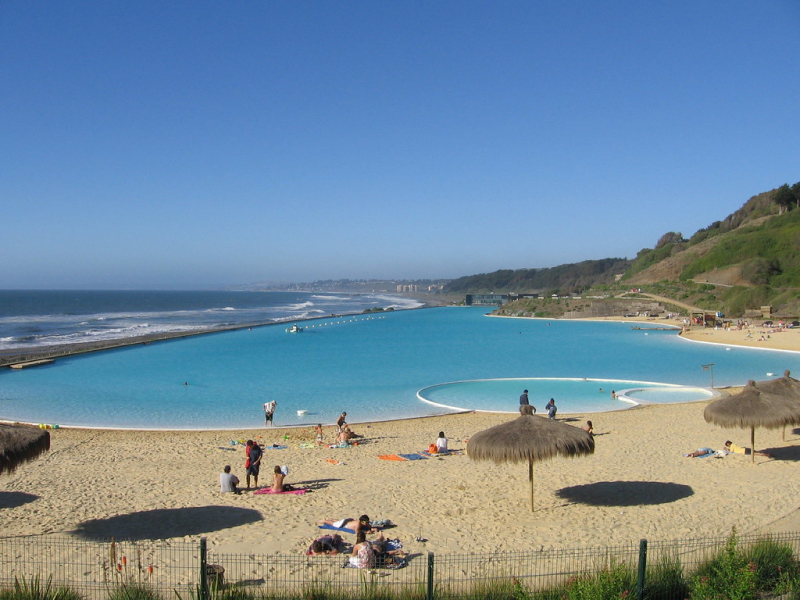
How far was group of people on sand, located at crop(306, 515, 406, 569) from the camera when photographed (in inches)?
265

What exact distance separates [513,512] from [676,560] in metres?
3.24

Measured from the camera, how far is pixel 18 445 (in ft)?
26.3

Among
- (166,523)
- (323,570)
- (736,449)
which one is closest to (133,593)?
(323,570)

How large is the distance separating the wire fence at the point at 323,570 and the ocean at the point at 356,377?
948 cm

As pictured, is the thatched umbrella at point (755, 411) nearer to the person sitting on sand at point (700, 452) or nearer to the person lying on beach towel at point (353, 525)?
the person sitting on sand at point (700, 452)

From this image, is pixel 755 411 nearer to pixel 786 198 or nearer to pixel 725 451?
pixel 725 451

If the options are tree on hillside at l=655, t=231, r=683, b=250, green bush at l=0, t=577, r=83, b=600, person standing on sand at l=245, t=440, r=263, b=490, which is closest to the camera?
green bush at l=0, t=577, r=83, b=600

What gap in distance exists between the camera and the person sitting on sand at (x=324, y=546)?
23.6 ft

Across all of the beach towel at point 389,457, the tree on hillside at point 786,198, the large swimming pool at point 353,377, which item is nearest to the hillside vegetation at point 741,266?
the tree on hillside at point 786,198

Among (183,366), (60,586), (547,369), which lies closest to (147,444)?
(60,586)

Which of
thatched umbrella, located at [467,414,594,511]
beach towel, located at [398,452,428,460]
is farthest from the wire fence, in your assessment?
beach towel, located at [398,452,428,460]

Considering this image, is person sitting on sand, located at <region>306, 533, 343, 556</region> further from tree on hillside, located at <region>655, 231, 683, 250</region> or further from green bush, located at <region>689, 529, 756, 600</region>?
tree on hillside, located at <region>655, 231, 683, 250</region>

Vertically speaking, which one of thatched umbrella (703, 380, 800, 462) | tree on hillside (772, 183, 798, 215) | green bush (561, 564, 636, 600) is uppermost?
tree on hillside (772, 183, 798, 215)

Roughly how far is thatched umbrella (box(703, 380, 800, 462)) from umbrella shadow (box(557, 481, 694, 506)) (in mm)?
1917
